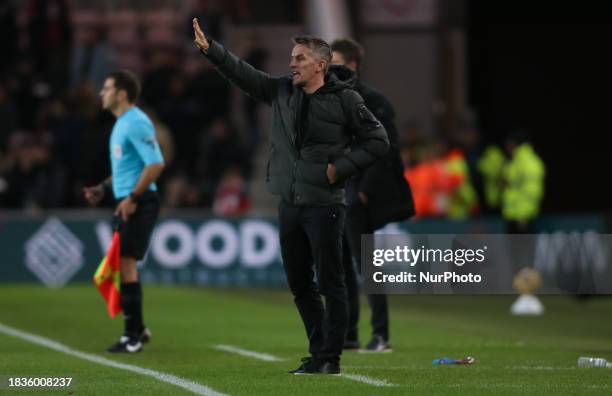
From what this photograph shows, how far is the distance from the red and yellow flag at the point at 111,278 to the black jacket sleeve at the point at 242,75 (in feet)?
9.60

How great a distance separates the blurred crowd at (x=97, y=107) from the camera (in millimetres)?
25016

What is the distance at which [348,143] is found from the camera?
11359 mm

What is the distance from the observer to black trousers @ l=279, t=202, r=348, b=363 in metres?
11.1

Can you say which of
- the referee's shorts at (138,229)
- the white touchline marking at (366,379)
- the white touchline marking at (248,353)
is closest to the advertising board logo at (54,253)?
the white touchline marking at (248,353)

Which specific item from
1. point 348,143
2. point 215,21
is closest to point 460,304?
point 215,21

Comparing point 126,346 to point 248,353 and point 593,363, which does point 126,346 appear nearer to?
point 248,353

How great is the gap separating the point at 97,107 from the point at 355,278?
11979 millimetres

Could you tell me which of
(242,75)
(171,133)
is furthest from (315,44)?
(171,133)

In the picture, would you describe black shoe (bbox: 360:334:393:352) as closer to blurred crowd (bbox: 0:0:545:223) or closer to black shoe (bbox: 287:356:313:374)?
black shoe (bbox: 287:356:313:374)

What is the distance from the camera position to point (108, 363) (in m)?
12.6

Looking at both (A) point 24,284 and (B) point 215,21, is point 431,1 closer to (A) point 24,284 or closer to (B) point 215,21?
(B) point 215,21

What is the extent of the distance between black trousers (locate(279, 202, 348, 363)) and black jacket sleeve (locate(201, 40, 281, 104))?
2.53 ft

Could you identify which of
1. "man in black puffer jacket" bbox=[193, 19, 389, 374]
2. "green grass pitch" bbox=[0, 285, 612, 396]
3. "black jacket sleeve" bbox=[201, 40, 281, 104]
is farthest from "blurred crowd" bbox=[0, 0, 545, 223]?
"man in black puffer jacket" bbox=[193, 19, 389, 374]

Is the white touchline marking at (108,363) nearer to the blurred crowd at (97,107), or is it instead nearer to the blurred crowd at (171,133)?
the blurred crowd at (97,107)
